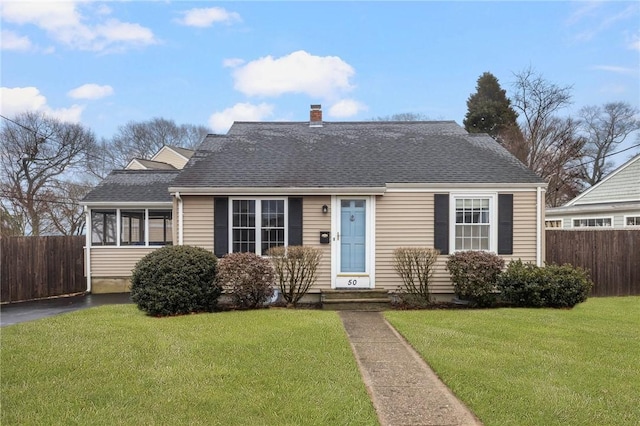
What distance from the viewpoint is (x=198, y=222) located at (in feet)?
33.8

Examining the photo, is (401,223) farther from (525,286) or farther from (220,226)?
(220,226)

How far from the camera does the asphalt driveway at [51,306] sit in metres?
9.50

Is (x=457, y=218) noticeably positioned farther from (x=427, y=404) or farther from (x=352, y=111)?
(x=352, y=111)

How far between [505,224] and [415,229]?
215cm

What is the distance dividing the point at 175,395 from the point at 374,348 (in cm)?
292

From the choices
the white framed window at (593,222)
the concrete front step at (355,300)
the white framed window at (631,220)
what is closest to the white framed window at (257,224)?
the concrete front step at (355,300)

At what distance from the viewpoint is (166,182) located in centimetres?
1452

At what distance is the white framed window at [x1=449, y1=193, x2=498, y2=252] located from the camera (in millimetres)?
10281

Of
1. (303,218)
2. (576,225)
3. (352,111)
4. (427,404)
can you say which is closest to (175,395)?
(427,404)

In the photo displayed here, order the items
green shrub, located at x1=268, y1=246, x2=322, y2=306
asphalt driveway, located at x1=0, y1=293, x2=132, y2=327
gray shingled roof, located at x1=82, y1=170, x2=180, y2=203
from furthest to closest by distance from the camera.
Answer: gray shingled roof, located at x1=82, y1=170, x2=180, y2=203 < asphalt driveway, located at x1=0, y1=293, x2=132, y2=327 < green shrub, located at x1=268, y1=246, x2=322, y2=306

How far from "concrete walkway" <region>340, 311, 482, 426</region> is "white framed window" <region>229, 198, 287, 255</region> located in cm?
394

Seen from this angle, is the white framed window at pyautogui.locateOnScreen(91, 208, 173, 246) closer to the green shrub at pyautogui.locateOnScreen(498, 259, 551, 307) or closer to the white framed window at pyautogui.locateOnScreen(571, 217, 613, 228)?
the green shrub at pyautogui.locateOnScreen(498, 259, 551, 307)

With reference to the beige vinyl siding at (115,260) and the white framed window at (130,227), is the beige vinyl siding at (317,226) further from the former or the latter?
the beige vinyl siding at (115,260)

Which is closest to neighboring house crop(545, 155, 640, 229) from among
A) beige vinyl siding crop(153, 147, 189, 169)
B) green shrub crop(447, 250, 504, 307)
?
green shrub crop(447, 250, 504, 307)
